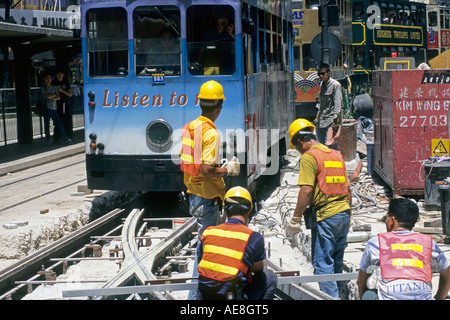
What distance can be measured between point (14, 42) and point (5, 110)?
293 cm

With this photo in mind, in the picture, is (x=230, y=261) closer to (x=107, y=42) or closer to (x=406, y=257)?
(x=406, y=257)

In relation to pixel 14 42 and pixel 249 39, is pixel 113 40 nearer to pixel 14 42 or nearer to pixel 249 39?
pixel 249 39

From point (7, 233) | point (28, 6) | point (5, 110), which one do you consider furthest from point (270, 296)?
point (28, 6)

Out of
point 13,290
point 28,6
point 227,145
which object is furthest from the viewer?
point 28,6

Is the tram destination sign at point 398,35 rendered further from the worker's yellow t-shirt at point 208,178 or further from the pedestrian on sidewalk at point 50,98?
the worker's yellow t-shirt at point 208,178

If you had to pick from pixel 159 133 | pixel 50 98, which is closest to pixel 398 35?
pixel 50 98

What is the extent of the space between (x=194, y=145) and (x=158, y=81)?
4.25 meters

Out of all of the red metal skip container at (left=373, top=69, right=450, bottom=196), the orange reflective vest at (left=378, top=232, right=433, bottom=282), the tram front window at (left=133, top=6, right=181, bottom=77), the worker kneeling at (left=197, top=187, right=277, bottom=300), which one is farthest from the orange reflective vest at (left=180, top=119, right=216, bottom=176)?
the red metal skip container at (left=373, top=69, right=450, bottom=196)

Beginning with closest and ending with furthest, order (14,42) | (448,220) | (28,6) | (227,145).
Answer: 1. (448,220)
2. (227,145)
3. (14,42)
4. (28,6)

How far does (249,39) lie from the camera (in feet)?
35.2

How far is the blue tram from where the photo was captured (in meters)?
10.3

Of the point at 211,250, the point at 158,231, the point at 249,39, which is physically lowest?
the point at 158,231

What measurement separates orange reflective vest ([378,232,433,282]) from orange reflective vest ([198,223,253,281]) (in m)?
0.87

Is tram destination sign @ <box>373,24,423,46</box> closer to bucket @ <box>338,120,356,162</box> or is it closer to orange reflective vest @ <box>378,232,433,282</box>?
bucket @ <box>338,120,356,162</box>
